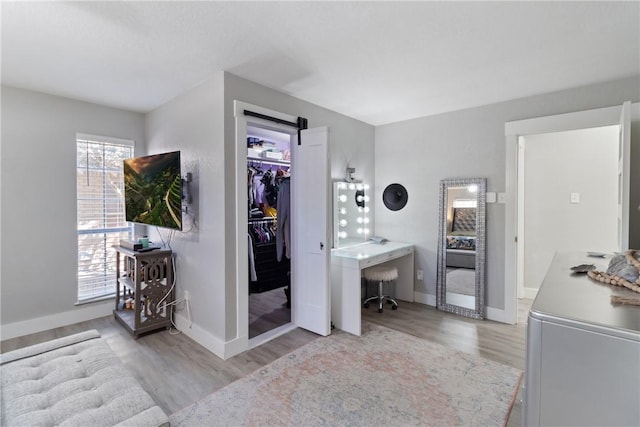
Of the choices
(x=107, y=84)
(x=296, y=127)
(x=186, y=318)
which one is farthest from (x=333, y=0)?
(x=186, y=318)

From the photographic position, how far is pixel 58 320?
3264mm

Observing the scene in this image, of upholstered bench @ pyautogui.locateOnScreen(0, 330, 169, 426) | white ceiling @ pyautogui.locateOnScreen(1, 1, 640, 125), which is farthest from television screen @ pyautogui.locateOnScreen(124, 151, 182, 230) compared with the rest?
upholstered bench @ pyautogui.locateOnScreen(0, 330, 169, 426)

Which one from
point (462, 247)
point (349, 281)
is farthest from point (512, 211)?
point (349, 281)

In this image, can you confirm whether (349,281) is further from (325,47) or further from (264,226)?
(325,47)

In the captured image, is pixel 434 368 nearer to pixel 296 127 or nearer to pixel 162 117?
pixel 296 127

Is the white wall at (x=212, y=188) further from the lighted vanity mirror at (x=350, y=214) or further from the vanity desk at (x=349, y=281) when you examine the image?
the vanity desk at (x=349, y=281)

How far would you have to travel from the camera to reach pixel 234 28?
1.94m

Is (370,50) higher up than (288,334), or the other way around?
(370,50)

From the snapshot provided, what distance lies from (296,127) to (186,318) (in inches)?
90.4

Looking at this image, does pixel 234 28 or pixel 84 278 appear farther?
pixel 84 278

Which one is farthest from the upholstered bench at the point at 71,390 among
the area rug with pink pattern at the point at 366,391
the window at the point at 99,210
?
the window at the point at 99,210

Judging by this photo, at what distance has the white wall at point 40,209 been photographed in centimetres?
296

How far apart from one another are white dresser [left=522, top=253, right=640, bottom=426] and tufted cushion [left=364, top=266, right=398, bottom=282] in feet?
8.88

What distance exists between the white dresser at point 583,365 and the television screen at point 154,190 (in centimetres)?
273
